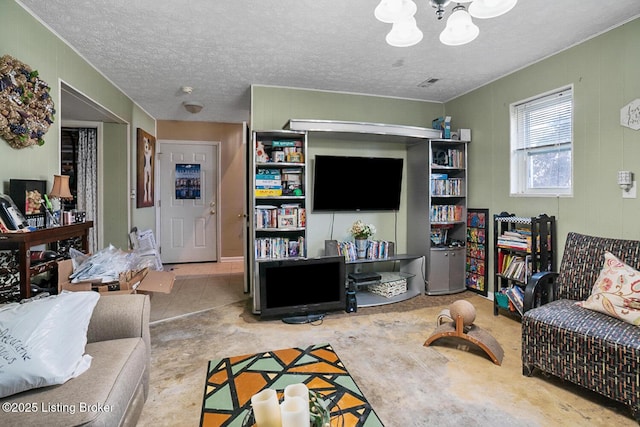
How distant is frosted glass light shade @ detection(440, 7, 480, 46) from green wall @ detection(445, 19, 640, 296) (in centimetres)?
175

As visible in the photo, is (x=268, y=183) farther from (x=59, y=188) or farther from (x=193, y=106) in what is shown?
(x=193, y=106)

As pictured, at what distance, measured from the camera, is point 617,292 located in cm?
200

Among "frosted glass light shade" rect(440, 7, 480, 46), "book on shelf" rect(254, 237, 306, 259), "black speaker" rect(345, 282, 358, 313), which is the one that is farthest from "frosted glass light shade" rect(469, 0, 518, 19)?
"black speaker" rect(345, 282, 358, 313)

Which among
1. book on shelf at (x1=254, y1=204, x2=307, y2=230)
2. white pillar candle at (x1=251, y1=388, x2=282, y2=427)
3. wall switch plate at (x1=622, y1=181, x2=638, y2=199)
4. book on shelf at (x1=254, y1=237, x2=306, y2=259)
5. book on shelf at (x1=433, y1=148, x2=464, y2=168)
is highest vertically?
book on shelf at (x1=433, y1=148, x2=464, y2=168)

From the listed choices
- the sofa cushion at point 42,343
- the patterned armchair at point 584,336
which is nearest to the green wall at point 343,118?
the patterned armchair at point 584,336

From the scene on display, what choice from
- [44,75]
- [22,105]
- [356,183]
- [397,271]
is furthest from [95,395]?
[397,271]

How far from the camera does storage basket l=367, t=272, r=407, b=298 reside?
372 centimetres

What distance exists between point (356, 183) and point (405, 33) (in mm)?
2179

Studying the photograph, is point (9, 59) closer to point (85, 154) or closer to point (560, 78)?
point (85, 154)

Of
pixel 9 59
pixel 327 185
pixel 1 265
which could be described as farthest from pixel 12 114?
pixel 327 185

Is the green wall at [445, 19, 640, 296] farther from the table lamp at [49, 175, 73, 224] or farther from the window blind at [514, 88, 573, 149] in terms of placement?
the table lamp at [49, 175, 73, 224]

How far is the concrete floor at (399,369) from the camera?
174 centimetres

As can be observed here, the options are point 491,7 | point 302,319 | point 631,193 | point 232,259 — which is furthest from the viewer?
point 232,259

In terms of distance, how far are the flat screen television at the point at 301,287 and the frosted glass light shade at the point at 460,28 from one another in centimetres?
214
